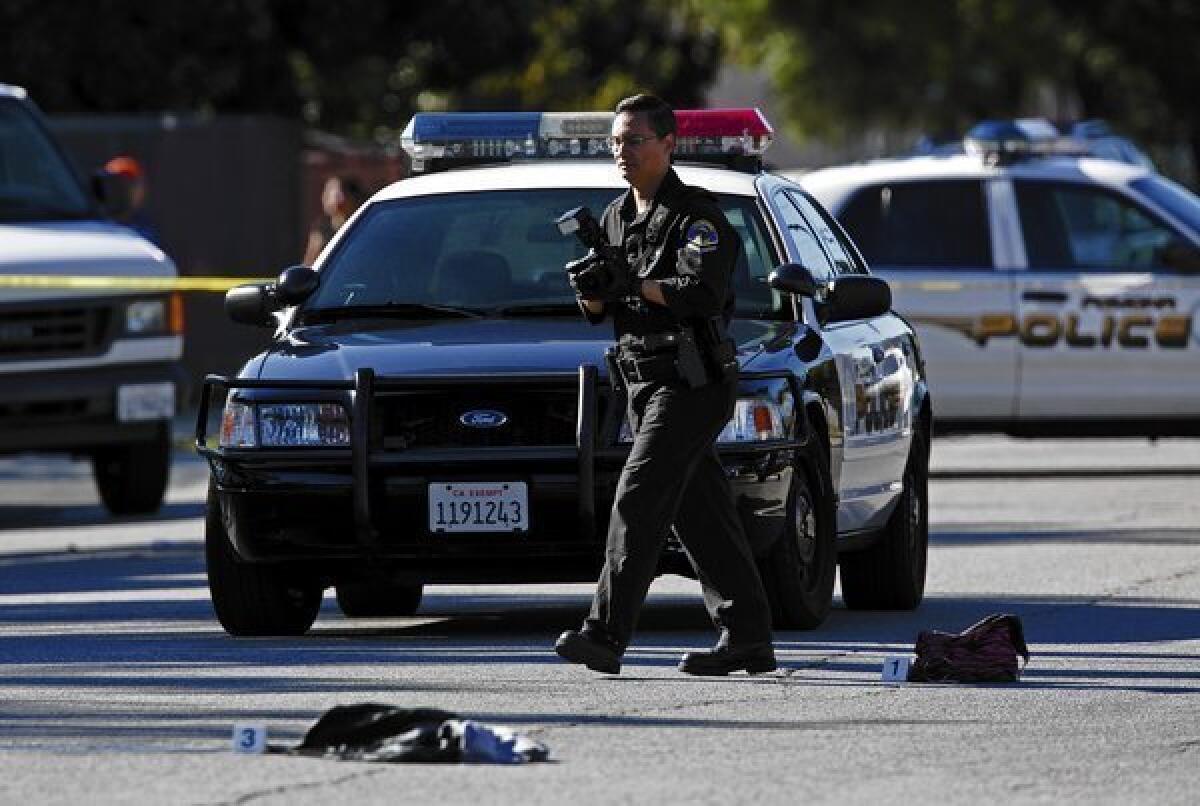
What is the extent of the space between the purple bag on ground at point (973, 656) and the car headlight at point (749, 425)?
1.01 meters

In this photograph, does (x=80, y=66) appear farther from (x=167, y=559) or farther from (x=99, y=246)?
(x=167, y=559)

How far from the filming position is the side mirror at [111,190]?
1869cm

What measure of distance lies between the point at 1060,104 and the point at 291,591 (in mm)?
63758

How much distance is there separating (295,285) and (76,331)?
634 centimetres

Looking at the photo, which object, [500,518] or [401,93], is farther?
[401,93]

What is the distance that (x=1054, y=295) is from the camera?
19750mm

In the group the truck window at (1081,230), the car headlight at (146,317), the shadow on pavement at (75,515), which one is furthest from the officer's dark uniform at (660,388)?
the truck window at (1081,230)

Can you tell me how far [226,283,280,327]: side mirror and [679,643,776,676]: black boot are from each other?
260 cm

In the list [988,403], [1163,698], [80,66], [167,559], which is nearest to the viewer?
[1163,698]

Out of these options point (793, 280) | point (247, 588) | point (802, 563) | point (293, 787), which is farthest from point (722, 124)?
point (293, 787)

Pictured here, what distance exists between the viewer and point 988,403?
19.9m

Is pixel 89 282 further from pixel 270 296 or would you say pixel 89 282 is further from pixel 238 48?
pixel 238 48

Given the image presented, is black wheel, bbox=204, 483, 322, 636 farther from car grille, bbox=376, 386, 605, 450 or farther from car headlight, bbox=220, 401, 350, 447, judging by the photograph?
car grille, bbox=376, 386, 605, 450

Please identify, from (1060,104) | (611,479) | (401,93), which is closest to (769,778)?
(611,479)
